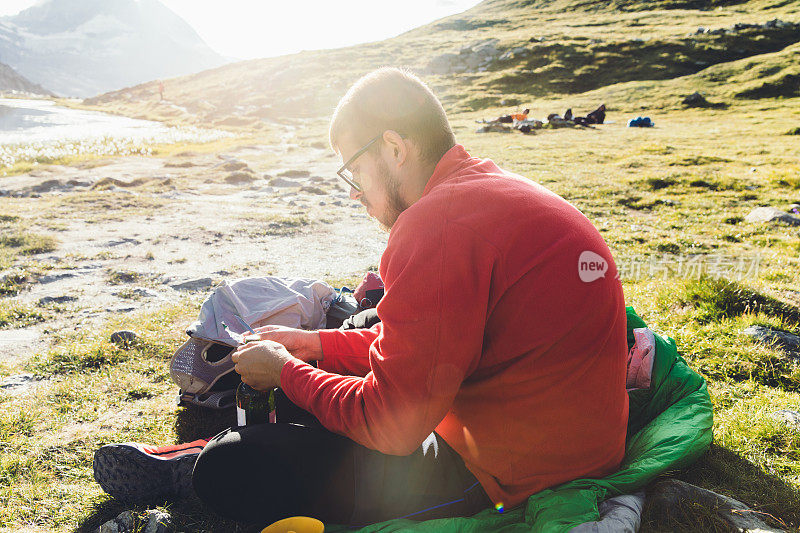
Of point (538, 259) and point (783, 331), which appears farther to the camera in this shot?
point (783, 331)

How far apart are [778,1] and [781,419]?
93480 millimetres

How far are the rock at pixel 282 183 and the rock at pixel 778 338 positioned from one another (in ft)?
41.4

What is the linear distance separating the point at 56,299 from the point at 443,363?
6.37 m

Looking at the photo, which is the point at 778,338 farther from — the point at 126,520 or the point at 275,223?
the point at 275,223

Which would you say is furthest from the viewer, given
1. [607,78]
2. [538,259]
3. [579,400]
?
[607,78]

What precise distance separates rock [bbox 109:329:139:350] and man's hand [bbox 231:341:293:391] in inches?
124

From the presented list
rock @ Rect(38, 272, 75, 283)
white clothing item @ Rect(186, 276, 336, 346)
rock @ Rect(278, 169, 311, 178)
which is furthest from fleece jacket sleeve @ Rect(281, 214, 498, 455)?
rock @ Rect(278, 169, 311, 178)

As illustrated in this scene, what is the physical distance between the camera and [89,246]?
27.8ft

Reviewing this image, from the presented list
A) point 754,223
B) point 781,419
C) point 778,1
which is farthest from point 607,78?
point 781,419

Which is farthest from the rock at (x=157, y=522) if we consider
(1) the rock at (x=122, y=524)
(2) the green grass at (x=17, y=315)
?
(2) the green grass at (x=17, y=315)

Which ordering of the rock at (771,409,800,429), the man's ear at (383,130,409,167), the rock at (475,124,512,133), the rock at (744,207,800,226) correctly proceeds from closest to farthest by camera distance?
the man's ear at (383,130,409,167), the rock at (771,409,800,429), the rock at (744,207,800,226), the rock at (475,124,512,133)

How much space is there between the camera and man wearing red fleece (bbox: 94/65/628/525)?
178 cm

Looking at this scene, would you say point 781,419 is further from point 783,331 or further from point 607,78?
point 607,78

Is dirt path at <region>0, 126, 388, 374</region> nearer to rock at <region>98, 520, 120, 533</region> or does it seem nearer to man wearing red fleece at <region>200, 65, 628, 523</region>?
rock at <region>98, 520, 120, 533</region>
